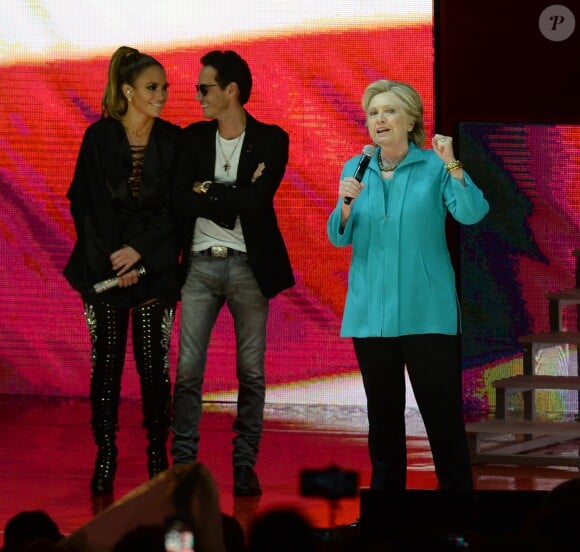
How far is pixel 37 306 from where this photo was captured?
7.71 m

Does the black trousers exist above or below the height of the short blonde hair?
below

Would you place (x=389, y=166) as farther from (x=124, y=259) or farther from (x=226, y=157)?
(x=124, y=259)

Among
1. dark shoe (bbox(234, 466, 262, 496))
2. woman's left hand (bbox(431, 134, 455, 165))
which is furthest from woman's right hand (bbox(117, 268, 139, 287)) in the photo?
woman's left hand (bbox(431, 134, 455, 165))

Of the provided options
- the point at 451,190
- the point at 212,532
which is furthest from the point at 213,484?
the point at 451,190

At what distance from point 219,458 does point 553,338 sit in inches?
65.5

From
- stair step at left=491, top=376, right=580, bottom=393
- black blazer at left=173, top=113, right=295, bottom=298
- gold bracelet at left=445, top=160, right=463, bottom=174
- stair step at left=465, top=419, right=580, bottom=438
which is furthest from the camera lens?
stair step at left=491, top=376, right=580, bottom=393

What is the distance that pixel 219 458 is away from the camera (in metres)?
6.06

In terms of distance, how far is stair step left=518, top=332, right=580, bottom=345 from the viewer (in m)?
6.49

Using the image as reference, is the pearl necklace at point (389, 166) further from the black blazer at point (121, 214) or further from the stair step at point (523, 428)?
the stair step at point (523, 428)

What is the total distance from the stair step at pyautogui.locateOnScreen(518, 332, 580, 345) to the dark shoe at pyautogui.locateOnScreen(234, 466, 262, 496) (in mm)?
1911

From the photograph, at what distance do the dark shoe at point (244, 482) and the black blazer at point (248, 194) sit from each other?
2.15 feet

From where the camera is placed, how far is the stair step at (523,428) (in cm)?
607

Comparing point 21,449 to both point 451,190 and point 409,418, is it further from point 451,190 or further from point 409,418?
point 451,190

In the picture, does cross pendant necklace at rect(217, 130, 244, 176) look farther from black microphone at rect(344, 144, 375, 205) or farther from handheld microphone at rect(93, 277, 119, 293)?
black microphone at rect(344, 144, 375, 205)
